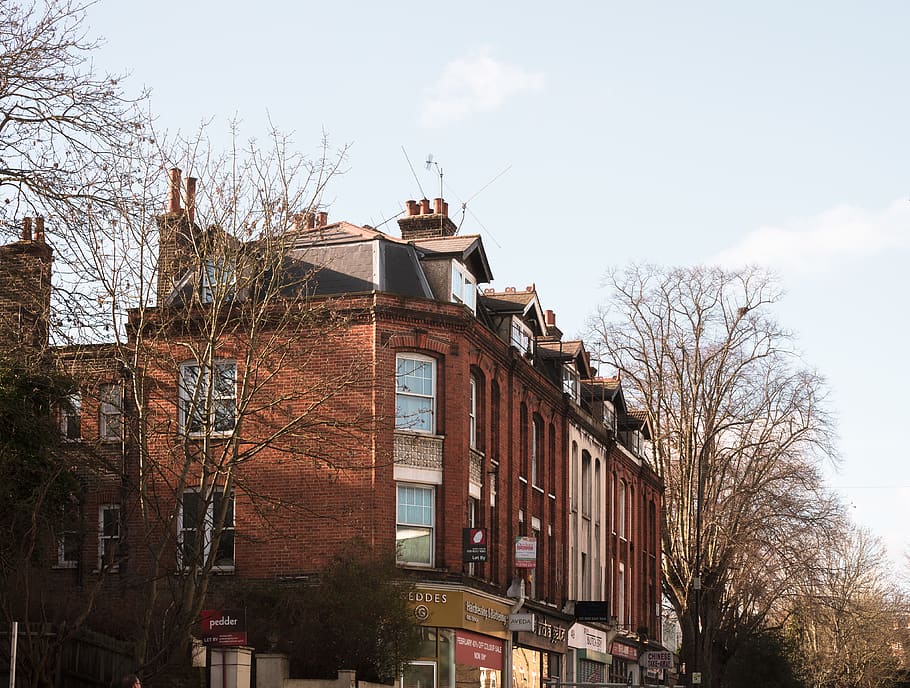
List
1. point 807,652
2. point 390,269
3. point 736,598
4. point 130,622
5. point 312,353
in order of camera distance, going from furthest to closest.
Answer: point 807,652, point 736,598, point 390,269, point 312,353, point 130,622

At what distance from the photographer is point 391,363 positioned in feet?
110

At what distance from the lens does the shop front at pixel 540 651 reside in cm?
3903

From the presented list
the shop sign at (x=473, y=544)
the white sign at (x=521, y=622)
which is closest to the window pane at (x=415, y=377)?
the shop sign at (x=473, y=544)

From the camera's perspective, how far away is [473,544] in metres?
34.1

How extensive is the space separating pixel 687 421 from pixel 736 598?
27.0 feet

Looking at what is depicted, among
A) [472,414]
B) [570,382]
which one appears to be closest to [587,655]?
[570,382]

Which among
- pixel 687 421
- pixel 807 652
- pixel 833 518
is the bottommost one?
pixel 807 652

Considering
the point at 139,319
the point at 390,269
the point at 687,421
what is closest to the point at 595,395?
the point at 687,421

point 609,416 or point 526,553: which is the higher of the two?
point 609,416

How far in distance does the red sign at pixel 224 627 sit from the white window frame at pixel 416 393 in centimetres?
1036

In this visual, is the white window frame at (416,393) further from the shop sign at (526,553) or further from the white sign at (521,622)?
the white sign at (521,622)

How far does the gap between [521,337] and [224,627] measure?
19223 millimetres

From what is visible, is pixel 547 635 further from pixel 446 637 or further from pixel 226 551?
pixel 226 551

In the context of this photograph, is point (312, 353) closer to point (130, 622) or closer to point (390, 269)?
point (390, 269)
